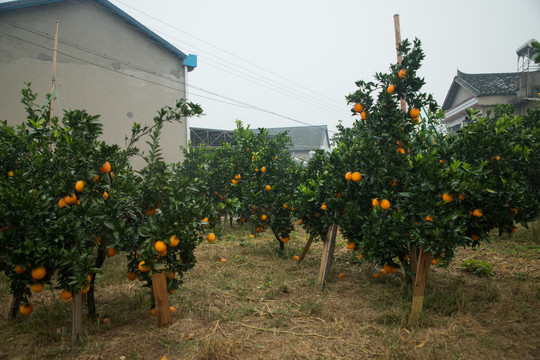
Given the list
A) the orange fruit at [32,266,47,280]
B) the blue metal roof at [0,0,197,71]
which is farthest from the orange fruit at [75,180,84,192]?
the blue metal roof at [0,0,197,71]

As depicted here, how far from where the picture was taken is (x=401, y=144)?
409 centimetres

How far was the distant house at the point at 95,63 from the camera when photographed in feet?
30.6

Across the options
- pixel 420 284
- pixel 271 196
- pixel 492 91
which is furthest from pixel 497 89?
pixel 420 284

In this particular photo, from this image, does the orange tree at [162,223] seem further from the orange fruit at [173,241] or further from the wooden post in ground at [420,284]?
the wooden post in ground at [420,284]

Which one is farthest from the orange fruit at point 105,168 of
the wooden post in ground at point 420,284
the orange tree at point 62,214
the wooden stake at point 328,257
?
the wooden post in ground at point 420,284

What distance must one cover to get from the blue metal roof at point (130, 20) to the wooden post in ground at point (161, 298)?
1017cm

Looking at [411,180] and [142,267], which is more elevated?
[411,180]

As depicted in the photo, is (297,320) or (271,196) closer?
(297,320)

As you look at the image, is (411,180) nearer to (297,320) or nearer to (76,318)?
(297,320)

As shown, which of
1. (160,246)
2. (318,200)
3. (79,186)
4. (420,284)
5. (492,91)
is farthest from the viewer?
(492,91)

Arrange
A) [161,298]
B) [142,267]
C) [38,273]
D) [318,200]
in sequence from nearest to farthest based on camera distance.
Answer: [38,273] < [142,267] < [161,298] < [318,200]

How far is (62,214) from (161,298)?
1140 millimetres

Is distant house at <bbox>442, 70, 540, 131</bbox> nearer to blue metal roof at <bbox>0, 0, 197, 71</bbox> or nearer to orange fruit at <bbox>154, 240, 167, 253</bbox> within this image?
blue metal roof at <bbox>0, 0, 197, 71</bbox>

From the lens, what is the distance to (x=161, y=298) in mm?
3135
